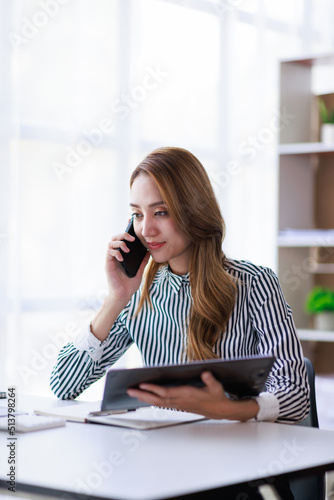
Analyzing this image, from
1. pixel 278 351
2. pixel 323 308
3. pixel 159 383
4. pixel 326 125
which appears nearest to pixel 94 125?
pixel 326 125

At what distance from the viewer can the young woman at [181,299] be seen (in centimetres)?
194

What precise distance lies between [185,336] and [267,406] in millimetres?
368

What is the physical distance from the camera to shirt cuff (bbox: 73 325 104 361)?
2.04m

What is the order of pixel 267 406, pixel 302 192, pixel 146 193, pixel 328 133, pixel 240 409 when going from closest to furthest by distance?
pixel 240 409, pixel 267 406, pixel 146 193, pixel 328 133, pixel 302 192

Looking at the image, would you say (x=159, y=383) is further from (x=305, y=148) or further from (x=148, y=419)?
(x=305, y=148)

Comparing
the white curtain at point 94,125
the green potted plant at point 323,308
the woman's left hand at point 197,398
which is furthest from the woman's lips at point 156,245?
the green potted plant at point 323,308

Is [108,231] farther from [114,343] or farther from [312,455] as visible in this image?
[312,455]

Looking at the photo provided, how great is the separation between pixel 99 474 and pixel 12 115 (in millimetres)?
2614

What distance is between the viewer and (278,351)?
1.88 m

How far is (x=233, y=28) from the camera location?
15.7 feet

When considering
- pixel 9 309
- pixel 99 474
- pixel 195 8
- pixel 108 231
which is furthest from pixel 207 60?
pixel 99 474

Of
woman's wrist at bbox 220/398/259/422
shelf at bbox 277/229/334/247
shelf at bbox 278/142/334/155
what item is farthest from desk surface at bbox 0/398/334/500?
shelf at bbox 278/142/334/155

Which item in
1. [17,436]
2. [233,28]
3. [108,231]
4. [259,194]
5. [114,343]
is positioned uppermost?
[233,28]

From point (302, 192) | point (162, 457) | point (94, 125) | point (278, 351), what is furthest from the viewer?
point (302, 192)
